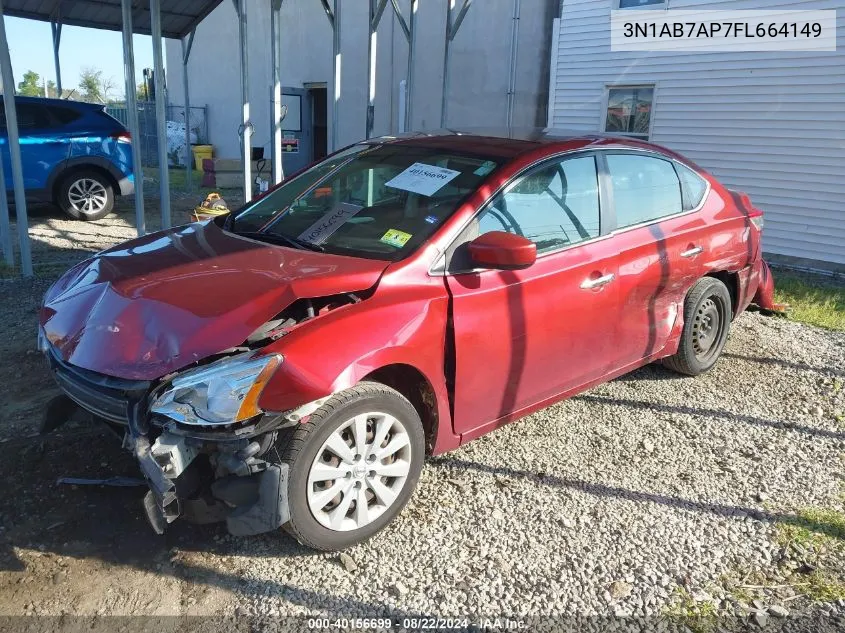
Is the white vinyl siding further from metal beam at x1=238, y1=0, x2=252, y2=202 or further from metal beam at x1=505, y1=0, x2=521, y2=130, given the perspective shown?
metal beam at x1=238, y1=0, x2=252, y2=202

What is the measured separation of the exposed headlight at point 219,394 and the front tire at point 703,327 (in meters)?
3.00

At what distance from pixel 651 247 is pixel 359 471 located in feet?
7.30

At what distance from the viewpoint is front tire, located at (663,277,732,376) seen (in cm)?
445

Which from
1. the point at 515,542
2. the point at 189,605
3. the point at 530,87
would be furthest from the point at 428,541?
the point at 530,87

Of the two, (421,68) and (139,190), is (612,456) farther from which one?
(421,68)

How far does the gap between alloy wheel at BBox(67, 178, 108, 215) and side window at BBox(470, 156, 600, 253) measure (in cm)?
858

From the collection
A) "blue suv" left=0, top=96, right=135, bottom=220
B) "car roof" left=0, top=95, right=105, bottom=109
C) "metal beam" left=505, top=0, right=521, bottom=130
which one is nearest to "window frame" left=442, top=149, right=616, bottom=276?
"blue suv" left=0, top=96, right=135, bottom=220

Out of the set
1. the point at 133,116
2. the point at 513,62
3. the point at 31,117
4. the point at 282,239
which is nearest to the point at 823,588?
the point at 282,239

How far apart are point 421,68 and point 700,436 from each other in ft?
42.5

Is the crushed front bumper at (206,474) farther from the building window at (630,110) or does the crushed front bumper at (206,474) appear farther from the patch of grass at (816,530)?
the building window at (630,110)

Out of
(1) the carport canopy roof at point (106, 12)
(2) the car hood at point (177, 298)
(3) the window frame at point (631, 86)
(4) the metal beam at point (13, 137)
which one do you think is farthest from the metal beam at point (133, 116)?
(3) the window frame at point (631, 86)

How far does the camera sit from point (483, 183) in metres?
3.33

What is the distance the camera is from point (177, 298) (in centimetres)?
283

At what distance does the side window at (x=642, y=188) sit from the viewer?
154 inches
